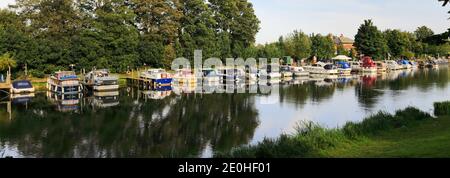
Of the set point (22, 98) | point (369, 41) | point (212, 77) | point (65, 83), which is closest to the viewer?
point (22, 98)

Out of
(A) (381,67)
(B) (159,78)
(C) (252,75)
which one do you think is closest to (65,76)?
(B) (159,78)

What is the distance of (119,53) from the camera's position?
45094 mm

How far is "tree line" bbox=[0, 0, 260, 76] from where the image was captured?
1583 inches

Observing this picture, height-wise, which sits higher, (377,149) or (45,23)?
(45,23)

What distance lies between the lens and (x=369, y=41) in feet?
249

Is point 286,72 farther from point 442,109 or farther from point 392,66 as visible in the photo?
point 442,109

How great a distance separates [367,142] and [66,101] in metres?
21.8

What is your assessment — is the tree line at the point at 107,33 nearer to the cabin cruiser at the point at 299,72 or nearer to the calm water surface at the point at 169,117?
the calm water surface at the point at 169,117

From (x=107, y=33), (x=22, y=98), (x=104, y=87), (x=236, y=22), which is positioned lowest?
(x=22, y=98)

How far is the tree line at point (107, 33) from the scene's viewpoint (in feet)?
132

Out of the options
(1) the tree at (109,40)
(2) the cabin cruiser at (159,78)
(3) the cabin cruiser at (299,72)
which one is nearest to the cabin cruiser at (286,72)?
(3) the cabin cruiser at (299,72)
